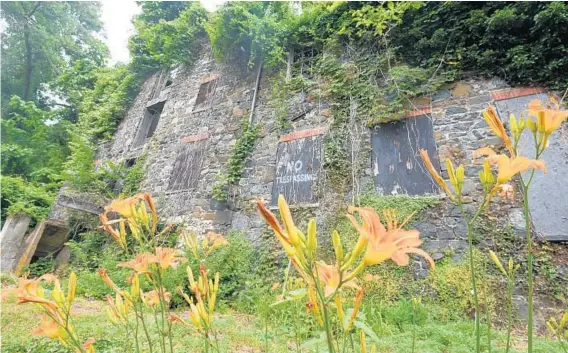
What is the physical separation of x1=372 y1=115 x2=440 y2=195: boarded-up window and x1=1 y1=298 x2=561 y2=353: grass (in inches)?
64.6

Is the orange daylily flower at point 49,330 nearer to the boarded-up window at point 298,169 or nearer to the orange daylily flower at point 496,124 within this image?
the orange daylily flower at point 496,124

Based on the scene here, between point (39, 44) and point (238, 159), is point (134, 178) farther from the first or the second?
point (39, 44)

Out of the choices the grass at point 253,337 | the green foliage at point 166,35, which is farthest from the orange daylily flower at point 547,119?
the green foliage at point 166,35

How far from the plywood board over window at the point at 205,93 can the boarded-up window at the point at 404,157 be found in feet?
14.9

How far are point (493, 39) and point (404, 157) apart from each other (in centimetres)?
190

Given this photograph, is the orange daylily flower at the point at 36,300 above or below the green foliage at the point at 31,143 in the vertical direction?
below

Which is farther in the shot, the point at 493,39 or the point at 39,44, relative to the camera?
the point at 39,44

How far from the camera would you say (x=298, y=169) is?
4992 millimetres

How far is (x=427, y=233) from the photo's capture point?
3.71 m

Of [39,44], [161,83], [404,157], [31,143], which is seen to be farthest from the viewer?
[39,44]

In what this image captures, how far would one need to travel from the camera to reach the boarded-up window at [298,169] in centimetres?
479

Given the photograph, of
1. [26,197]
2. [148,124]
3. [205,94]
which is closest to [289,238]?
[205,94]

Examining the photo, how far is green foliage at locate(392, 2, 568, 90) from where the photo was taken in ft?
11.6

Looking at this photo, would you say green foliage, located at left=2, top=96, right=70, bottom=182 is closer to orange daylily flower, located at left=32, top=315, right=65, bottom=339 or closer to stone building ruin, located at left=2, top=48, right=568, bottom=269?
stone building ruin, located at left=2, top=48, right=568, bottom=269
